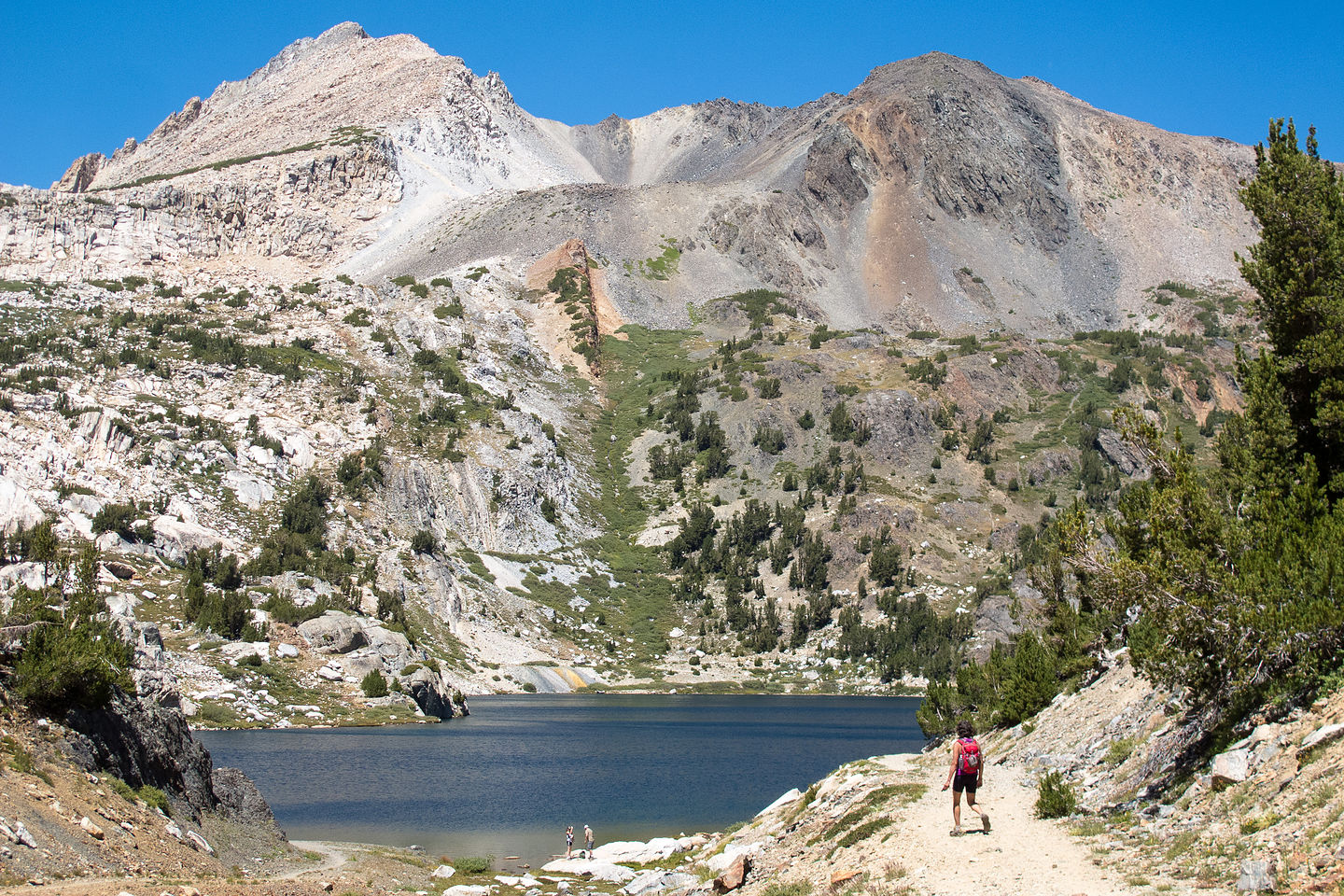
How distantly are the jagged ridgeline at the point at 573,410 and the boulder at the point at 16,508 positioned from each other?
30cm

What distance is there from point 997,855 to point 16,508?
238 ft

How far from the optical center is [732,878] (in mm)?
19422

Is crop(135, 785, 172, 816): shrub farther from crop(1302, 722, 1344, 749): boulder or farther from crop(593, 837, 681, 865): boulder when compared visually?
crop(1302, 722, 1344, 749): boulder

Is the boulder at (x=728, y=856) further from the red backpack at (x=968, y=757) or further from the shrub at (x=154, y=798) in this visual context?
the shrub at (x=154, y=798)

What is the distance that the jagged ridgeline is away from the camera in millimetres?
70938

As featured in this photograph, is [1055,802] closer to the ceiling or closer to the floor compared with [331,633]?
closer to the floor

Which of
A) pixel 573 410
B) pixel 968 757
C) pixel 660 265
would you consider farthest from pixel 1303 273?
pixel 660 265

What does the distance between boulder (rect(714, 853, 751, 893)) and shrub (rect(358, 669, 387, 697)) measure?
148ft

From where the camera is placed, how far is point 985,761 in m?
27.5

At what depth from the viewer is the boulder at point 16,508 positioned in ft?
223

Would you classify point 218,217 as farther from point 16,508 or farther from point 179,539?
point 16,508

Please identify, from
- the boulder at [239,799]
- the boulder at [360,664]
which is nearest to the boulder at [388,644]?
the boulder at [360,664]

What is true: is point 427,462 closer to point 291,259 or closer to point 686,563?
point 686,563

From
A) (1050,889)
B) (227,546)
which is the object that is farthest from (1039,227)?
(1050,889)
